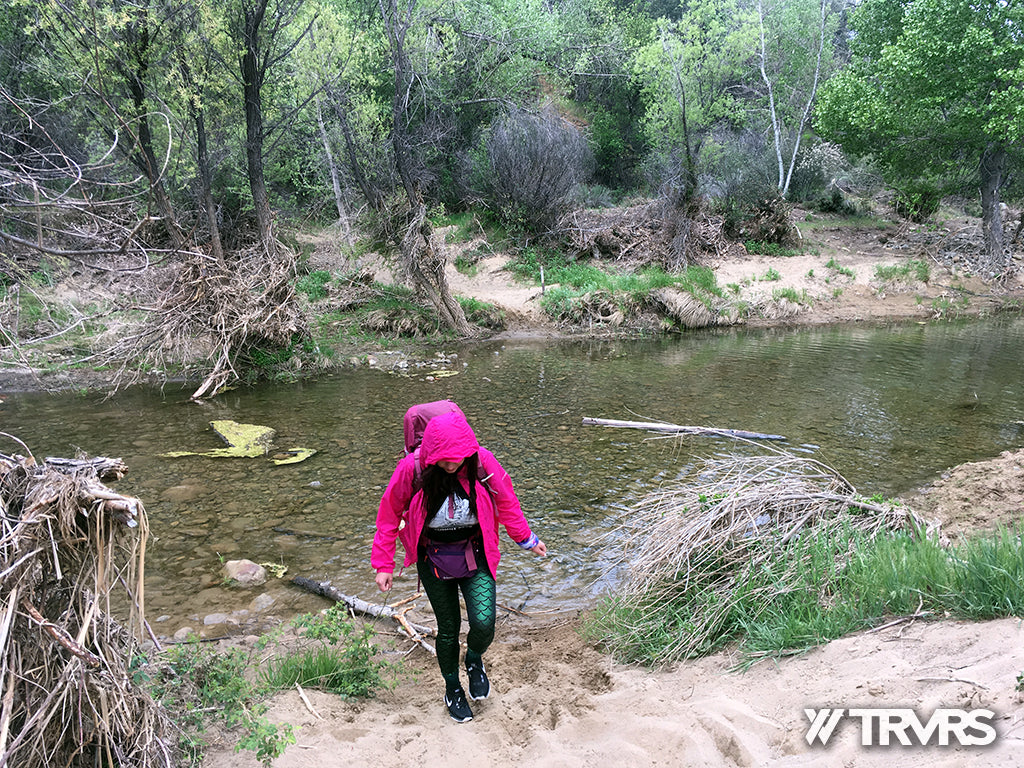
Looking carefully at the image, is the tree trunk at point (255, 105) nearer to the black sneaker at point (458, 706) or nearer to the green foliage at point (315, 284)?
the green foliage at point (315, 284)

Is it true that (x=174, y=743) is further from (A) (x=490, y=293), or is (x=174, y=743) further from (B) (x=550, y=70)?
(B) (x=550, y=70)

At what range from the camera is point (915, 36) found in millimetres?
19500

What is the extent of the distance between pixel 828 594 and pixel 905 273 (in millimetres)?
20754

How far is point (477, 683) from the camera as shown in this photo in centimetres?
371

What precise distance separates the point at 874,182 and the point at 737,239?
1095cm

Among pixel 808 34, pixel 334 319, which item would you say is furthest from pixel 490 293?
pixel 808 34

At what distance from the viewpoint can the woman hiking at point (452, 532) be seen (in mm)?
3445

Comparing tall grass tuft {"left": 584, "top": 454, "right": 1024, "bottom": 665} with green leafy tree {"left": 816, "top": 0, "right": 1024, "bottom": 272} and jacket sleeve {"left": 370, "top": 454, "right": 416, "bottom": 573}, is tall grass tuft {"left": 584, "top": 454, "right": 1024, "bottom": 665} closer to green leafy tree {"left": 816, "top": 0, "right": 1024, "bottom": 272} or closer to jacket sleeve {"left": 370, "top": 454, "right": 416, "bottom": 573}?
jacket sleeve {"left": 370, "top": 454, "right": 416, "bottom": 573}

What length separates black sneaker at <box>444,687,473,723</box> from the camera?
3.51 metres

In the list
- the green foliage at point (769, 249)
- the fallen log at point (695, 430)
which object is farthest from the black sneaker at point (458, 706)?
the green foliage at point (769, 249)

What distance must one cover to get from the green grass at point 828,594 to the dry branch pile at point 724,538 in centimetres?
2

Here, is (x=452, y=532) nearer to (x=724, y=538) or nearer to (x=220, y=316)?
(x=724, y=538)

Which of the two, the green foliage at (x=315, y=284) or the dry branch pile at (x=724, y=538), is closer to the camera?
the dry branch pile at (x=724, y=538)
